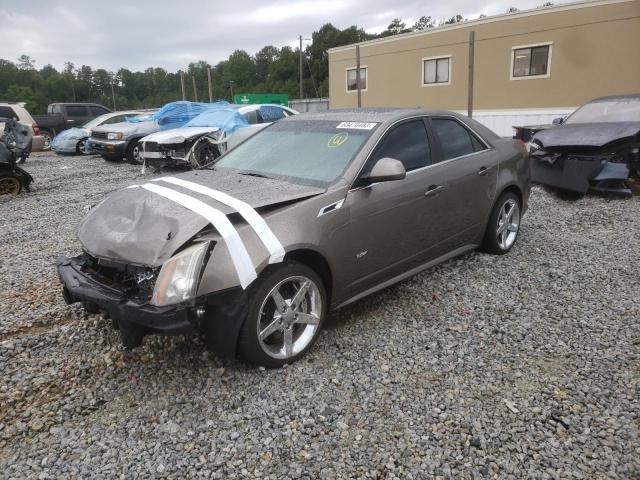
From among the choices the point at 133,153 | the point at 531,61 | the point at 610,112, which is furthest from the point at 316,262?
the point at 531,61

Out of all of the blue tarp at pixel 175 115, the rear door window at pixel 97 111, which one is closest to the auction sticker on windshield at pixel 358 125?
the blue tarp at pixel 175 115

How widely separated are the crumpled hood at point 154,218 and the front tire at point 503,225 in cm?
238

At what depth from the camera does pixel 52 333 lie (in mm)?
3391

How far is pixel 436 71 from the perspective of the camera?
20.7 meters

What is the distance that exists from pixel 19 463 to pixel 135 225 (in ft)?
4.44

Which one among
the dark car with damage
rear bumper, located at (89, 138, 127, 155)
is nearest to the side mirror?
the dark car with damage

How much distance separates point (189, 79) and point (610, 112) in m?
99.4

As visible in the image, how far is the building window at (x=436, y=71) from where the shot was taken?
2031 centimetres

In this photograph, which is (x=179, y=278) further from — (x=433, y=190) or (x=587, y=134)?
(x=587, y=134)

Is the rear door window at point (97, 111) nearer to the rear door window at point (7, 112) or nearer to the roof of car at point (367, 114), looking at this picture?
the rear door window at point (7, 112)

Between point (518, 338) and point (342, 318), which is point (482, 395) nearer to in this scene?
point (518, 338)

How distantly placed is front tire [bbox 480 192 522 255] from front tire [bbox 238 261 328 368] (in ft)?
7.78

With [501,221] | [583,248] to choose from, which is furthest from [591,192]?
[501,221]

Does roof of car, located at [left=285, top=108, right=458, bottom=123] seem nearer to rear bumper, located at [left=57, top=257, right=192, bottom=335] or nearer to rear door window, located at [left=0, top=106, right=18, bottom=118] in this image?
rear bumper, located at [left=57, top=257, right=192, bottom=335]
